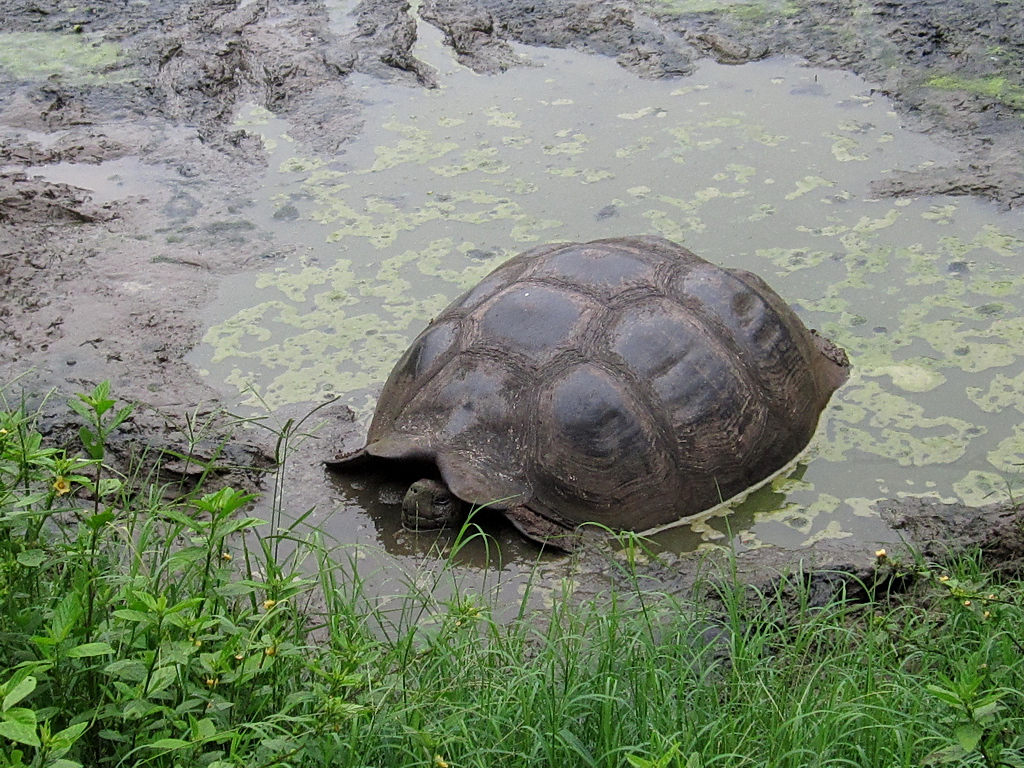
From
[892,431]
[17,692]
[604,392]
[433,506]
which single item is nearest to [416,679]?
[17,692]

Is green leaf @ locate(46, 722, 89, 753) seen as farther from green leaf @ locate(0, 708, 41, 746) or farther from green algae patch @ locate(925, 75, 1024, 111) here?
green algae patch @ locate(925, 75, 1024, 111)

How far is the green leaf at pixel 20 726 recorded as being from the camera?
5.30 ft

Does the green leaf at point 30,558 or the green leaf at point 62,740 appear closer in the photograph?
the green leaf at point 62,740

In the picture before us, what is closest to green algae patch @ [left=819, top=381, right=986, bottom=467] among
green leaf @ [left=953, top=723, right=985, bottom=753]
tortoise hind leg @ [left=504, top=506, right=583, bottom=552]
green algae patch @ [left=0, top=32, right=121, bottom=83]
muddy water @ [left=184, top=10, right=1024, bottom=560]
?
muddy water @ [left=184, top=10, right=1024, bottom=560]

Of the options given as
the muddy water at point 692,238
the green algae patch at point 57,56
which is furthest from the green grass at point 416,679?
the green algae patch at point 57,56

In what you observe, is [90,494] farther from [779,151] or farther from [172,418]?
→ [779,151]

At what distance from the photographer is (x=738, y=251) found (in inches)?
181

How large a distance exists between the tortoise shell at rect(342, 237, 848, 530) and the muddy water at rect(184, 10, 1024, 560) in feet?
0.60

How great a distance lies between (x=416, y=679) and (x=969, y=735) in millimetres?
1090

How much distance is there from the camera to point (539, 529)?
10.8 feet

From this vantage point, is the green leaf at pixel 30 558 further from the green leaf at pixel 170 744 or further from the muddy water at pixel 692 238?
the muddy water at pixel 692 238

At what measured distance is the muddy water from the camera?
11.9 ft

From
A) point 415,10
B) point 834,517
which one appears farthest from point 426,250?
point 415,10

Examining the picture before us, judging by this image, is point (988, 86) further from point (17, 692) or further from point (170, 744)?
point (17, 692)
